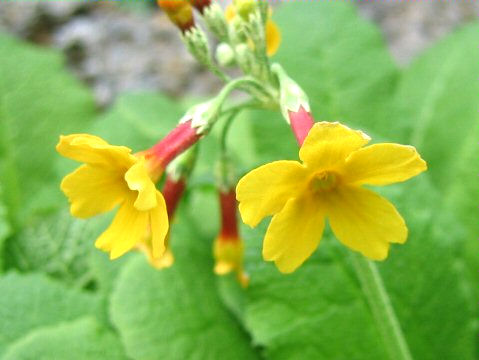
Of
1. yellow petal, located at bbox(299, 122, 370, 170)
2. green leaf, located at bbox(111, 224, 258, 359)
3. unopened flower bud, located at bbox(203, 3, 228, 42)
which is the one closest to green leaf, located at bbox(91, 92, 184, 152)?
green leaf, located at bbox(111, 224, 258, 359)

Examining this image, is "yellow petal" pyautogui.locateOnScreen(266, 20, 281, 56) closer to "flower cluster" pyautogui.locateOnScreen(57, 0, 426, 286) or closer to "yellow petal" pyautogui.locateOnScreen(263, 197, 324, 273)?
"flower cluster" pyautogui.locateOnScreen(57, 0, 426, 286)

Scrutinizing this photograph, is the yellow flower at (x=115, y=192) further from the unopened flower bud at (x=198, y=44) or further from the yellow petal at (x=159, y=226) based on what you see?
the unopened flower bud at (x=198, y=44)

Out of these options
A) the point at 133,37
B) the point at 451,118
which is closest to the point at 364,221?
the point at 451,118

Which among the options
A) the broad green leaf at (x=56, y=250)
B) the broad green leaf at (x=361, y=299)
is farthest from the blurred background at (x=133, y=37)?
the broad green leaf at (x=361, y=299)

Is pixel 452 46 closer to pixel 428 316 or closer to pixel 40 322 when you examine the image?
pixel 428 316

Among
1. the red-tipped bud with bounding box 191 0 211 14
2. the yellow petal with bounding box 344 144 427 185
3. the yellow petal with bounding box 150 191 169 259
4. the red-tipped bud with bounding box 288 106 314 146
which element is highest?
the red-tipped bud with bounding box 191 0 211 14
